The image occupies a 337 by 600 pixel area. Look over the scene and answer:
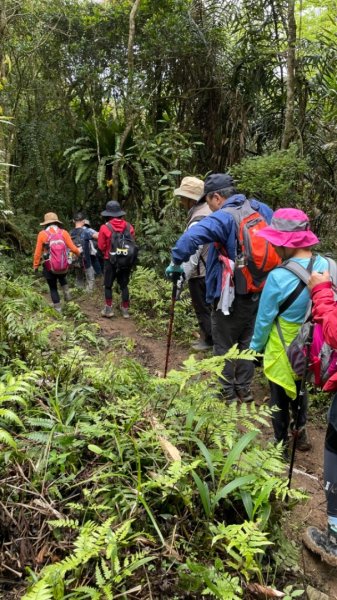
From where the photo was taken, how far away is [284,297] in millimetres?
3150

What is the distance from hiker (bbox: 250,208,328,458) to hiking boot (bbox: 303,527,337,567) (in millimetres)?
787

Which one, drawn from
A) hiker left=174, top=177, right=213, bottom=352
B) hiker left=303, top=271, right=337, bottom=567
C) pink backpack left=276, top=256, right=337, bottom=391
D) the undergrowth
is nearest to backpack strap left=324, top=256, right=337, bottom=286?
pink backpack left=276, top=256, right=337, bottom=391

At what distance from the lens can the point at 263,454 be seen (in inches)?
91.9

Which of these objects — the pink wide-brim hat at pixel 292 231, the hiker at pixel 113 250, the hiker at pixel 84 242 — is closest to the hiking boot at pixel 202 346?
the hiker at pixel 113 250

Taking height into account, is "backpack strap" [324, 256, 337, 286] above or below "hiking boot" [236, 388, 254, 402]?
above

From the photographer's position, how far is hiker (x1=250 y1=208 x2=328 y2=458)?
3102mm

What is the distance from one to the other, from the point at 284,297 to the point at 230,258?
990 mm

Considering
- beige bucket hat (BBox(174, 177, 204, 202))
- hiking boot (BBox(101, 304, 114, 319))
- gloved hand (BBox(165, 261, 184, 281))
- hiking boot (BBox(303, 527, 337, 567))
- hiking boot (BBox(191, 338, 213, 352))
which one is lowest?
hiking boot (BBox(101, 304, 114, 319))

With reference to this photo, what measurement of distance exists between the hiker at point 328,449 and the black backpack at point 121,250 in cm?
457

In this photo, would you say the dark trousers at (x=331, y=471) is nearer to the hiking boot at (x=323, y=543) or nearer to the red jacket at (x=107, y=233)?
the hiking boot at (x=323, y=543)

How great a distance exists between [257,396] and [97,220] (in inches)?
278

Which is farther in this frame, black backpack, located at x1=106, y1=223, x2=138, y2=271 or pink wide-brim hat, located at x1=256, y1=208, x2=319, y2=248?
black backpack, located at x1=106, y1=223, x2=138, y2=271

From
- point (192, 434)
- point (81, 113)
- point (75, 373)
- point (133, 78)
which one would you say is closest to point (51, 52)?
point (81, 113)

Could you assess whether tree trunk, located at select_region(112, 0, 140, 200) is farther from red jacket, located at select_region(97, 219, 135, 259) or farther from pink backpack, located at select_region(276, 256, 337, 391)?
pink backpack, located at select_region(276, 256, 337, 391)
